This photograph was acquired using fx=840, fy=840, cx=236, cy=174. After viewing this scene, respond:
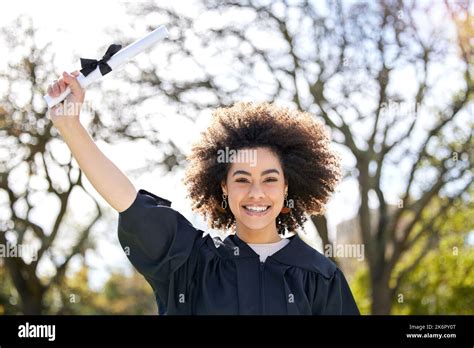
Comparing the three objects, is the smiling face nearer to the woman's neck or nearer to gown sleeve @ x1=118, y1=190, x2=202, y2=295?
the woman's neck

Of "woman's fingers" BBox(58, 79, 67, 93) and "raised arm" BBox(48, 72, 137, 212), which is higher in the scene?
"woman's fingers" BBox(58, 79, 67, 93)

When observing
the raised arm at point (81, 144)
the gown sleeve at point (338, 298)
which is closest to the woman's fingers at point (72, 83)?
the raised arm at point (81, 144)

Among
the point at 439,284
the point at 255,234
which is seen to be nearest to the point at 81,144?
the point at 255,234

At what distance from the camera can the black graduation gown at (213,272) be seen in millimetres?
3011

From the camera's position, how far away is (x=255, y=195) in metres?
3.15

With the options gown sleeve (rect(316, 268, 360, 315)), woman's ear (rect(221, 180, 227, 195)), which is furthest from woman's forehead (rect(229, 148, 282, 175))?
gown sleeve (rect(316, 268, 360, 315))

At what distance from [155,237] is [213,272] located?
28 cm

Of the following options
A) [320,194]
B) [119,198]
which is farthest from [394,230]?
[119,198]

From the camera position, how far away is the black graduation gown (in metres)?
3.01

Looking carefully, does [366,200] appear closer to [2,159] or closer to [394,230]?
[394,230]

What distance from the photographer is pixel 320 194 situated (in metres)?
3.66

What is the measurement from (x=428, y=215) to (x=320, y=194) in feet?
32.3

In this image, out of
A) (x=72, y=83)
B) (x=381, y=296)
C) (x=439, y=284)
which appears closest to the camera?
(x=72, y=83)
